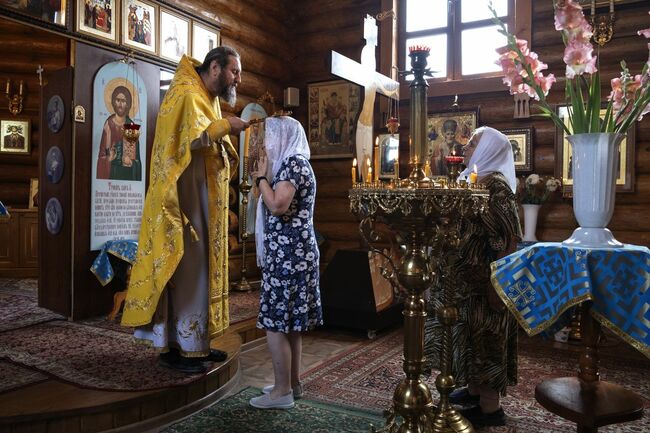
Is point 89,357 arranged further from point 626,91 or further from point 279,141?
point 626,91

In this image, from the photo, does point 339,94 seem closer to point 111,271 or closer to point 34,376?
point 111,271

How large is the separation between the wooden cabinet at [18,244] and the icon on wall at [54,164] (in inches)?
135

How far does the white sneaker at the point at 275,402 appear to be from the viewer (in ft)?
10.4

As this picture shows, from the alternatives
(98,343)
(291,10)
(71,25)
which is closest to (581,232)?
(98,343)

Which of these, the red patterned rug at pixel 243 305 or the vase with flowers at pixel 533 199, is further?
the vase with flowers at pixel 533 199

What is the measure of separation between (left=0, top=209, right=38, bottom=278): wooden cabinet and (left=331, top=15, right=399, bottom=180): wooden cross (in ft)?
23.1

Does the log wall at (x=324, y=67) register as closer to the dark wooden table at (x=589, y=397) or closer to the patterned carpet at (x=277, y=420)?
the patterned carpet at (x=277, y=420)

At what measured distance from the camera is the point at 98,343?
3961 millimetres

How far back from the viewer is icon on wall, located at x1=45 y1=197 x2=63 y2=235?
4906 mm

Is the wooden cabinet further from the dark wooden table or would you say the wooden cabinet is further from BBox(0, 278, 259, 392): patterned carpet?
the dark wooden table

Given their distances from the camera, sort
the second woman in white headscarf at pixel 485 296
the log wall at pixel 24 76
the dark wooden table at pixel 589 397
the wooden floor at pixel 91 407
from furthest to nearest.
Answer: the log wall at pixel 24 76, the second woman in white headscarf at pixel 485 296, the wooden floor at pixel 91 407, the dark wooden table at pixel 589 397

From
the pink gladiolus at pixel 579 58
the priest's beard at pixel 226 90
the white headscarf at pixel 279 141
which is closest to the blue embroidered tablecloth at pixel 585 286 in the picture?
the pink gladiolus at pixel 579 58

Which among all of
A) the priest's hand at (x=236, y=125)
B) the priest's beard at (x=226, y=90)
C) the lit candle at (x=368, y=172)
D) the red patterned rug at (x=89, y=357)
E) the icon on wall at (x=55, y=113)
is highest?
the icon on wall at (x=55, y=113)

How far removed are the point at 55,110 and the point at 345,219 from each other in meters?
3.85
